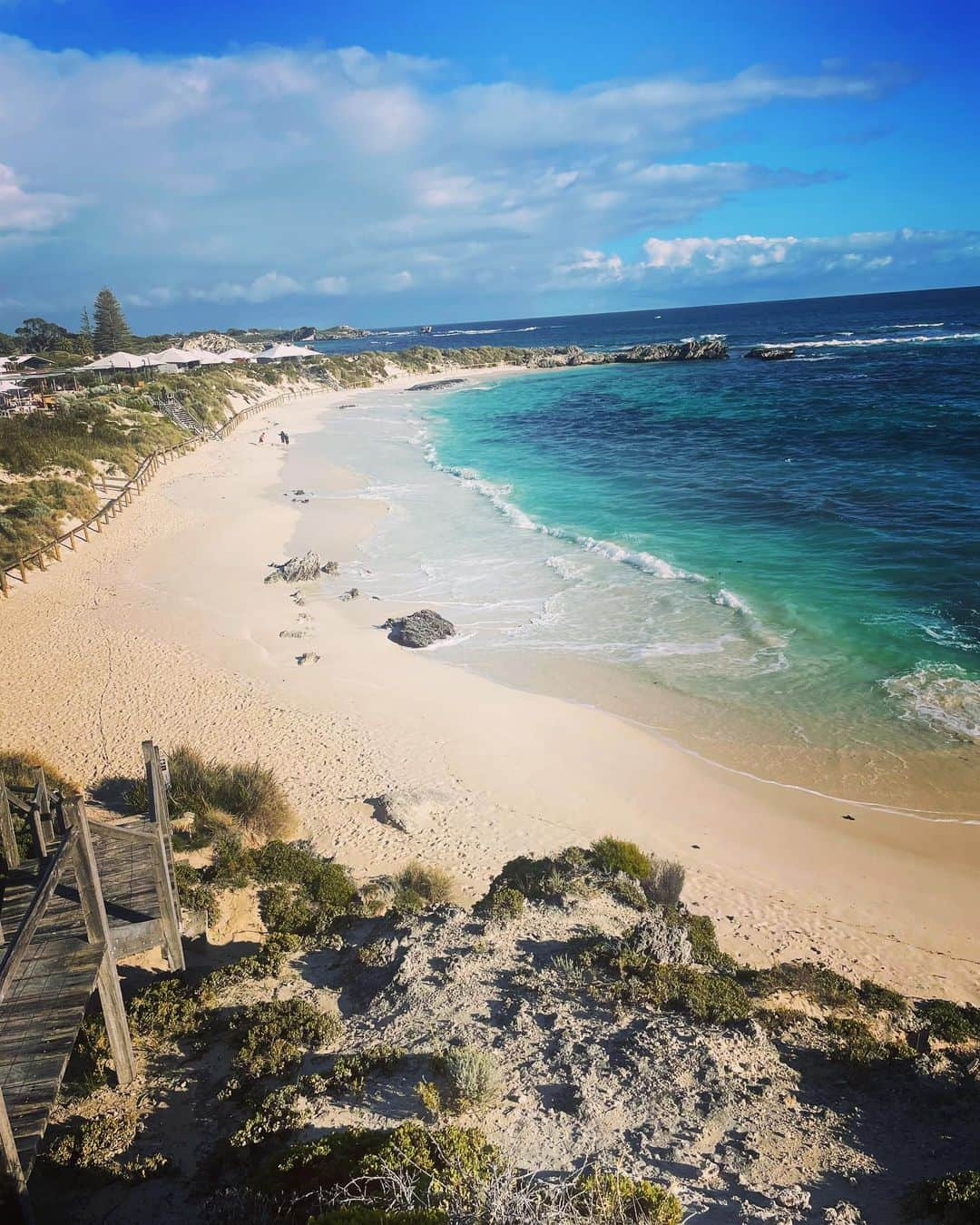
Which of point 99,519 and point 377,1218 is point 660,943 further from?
point 99,519

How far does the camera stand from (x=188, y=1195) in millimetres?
4750

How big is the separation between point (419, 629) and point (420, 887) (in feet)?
28.1

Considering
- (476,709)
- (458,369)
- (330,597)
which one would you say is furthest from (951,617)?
(458,369)

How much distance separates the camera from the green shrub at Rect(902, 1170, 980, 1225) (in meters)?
4.21

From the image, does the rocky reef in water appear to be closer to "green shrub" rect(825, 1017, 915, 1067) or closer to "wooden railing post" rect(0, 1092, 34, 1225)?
"green shrub" rect(825, 1017, 915, 1067)

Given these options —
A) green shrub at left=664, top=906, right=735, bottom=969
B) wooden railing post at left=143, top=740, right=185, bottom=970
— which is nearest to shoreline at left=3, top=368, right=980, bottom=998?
green shrub at left=664, top=906, right=735, bottom=969

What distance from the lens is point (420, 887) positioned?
8656 mm

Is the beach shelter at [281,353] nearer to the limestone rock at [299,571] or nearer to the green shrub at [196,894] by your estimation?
the limestone rock at [299,571]

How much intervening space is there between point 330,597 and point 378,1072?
1468 centimetres

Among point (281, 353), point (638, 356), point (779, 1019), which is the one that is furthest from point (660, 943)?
point (638, 356)

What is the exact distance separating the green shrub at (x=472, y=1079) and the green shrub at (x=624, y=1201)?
0.99 m

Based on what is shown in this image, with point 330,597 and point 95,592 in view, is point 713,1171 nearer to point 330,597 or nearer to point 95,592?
Result: point 330,597

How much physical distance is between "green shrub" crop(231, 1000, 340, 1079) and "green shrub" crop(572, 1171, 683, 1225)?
256 cm

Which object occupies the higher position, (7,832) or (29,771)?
(7,832)
